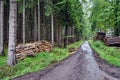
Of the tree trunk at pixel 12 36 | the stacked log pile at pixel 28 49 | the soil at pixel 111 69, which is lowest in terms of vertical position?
the soil at pixel 111 69

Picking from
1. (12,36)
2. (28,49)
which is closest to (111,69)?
(12,36)

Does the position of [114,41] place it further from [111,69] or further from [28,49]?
[111,69]

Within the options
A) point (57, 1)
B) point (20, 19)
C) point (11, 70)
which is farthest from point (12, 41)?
point (20, 19)

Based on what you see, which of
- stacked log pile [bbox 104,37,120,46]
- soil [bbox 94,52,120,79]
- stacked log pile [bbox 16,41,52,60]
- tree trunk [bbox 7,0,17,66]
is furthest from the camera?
stacked log pile [bbox 104,37,120,46]

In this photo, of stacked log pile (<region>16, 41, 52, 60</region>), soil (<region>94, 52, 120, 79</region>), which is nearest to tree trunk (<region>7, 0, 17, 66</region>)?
stacked log pile (<region>16, 41, 52, 60</region>)

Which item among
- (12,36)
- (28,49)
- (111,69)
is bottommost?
(111,69)

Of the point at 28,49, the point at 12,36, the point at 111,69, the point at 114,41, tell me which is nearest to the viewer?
the point at 111,69

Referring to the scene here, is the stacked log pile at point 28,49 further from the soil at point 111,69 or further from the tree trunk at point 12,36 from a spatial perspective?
the soil at point 111,69

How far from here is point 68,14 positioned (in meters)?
30.7

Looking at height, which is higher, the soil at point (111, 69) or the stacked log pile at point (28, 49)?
the stacked log pile at point (28, 49)

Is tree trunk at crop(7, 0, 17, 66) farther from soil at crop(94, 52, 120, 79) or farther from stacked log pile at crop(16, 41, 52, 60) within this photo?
soil at crop(94, 52, 120, 79)

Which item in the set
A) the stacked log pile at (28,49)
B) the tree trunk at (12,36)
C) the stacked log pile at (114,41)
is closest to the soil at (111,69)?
the tree trunk at (12,36)

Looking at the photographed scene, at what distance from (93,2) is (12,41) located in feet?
87.0

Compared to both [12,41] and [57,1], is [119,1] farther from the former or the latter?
[12,41]
